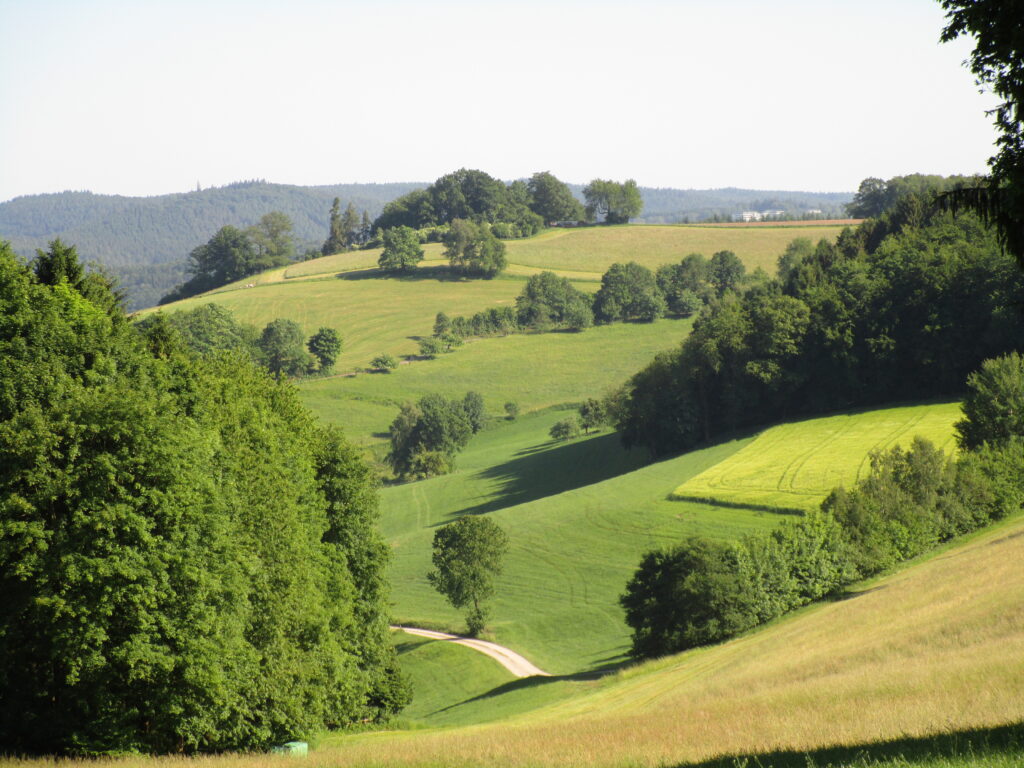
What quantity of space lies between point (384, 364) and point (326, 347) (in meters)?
8.70

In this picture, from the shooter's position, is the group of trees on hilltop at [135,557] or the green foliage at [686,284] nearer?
the group of trees on hilltop at [135,557]

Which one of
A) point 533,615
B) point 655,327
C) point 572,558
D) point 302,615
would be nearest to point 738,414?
point 572,558

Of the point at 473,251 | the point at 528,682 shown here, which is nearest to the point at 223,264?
the point at 473,251

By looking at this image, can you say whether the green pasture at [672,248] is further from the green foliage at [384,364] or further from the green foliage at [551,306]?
the green foliage at [384,364]

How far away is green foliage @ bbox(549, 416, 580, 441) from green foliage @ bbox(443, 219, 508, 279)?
206 feet

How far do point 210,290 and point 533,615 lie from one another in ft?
471

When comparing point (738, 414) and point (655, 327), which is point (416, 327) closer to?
point (655, 327)

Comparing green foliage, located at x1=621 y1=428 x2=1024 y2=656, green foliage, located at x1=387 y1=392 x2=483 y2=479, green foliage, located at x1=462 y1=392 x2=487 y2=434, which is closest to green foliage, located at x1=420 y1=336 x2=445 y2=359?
green foliage, located at x1=462 y1=392 x2=487 y2=434

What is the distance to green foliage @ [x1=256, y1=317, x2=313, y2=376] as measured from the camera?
133625 millimetres

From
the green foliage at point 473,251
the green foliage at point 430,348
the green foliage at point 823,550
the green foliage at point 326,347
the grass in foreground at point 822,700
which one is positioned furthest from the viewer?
the green foliage at point 473,251

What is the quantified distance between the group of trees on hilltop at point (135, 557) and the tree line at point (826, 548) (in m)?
24.1

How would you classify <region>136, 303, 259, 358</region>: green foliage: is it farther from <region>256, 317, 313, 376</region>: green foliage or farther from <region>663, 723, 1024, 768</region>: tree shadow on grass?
<region>663, 723, 1024, 768</region>: tree shadow on grass

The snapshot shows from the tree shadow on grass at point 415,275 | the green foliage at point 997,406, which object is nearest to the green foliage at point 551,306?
the tree shadow on grass at point 415,275

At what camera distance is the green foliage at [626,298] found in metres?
157
